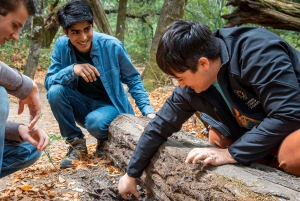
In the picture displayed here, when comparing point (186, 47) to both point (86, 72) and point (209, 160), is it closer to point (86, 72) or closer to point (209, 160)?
point (209, 160)

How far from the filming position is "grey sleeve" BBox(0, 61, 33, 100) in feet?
6.73

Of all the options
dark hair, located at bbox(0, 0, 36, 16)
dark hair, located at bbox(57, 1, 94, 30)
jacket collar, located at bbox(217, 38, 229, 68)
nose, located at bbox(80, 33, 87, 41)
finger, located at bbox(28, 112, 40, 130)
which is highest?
dark hair, located at bbox(0, 0, 36, 16)

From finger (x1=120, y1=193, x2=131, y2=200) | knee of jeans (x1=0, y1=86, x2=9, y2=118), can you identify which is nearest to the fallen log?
finger (x1=120, y1=193, x2=131, y2=200)

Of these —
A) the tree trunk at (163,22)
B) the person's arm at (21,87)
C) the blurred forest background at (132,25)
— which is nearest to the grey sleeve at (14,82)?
the person's arm at (21,87)

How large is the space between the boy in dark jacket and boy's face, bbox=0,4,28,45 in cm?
89

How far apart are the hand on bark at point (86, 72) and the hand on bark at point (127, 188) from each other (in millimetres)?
1114

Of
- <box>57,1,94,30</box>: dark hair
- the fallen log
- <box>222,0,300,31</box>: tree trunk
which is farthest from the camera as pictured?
<box>222,0,300,31</box>: tree trunk

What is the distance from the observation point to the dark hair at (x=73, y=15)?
9.67 ft

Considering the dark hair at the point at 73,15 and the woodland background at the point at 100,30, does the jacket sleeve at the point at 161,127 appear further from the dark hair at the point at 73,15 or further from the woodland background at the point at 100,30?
the dark hair at the point at 73,15

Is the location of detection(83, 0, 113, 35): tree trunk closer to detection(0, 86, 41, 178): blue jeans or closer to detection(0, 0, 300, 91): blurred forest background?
detection(0, 0, 300, 91): blurred forest background

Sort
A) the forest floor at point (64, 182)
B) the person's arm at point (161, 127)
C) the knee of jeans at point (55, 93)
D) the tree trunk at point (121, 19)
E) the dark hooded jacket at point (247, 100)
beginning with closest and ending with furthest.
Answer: the dark hooded jacket at point (247, 100) < the person's arm at point (161, 127) < the forest floor at point (64, 182) < the knee of jeans at point (55, 93) < the tree trunk at point (121, 19)

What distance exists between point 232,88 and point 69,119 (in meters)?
1.79

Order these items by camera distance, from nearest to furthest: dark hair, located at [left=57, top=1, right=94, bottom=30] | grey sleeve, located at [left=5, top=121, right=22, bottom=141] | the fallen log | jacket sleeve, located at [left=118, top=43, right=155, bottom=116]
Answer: the fallen log < grey sleeve, located at [left=5, top=121, right=22, bottom=141] < dark hair, located at [left=57, top=1, right=94, bottom=30] < jacket sleeve, located at [left=118, top=43, right=155, bottom=116]

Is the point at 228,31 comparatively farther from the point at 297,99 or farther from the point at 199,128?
the point at 199,128
